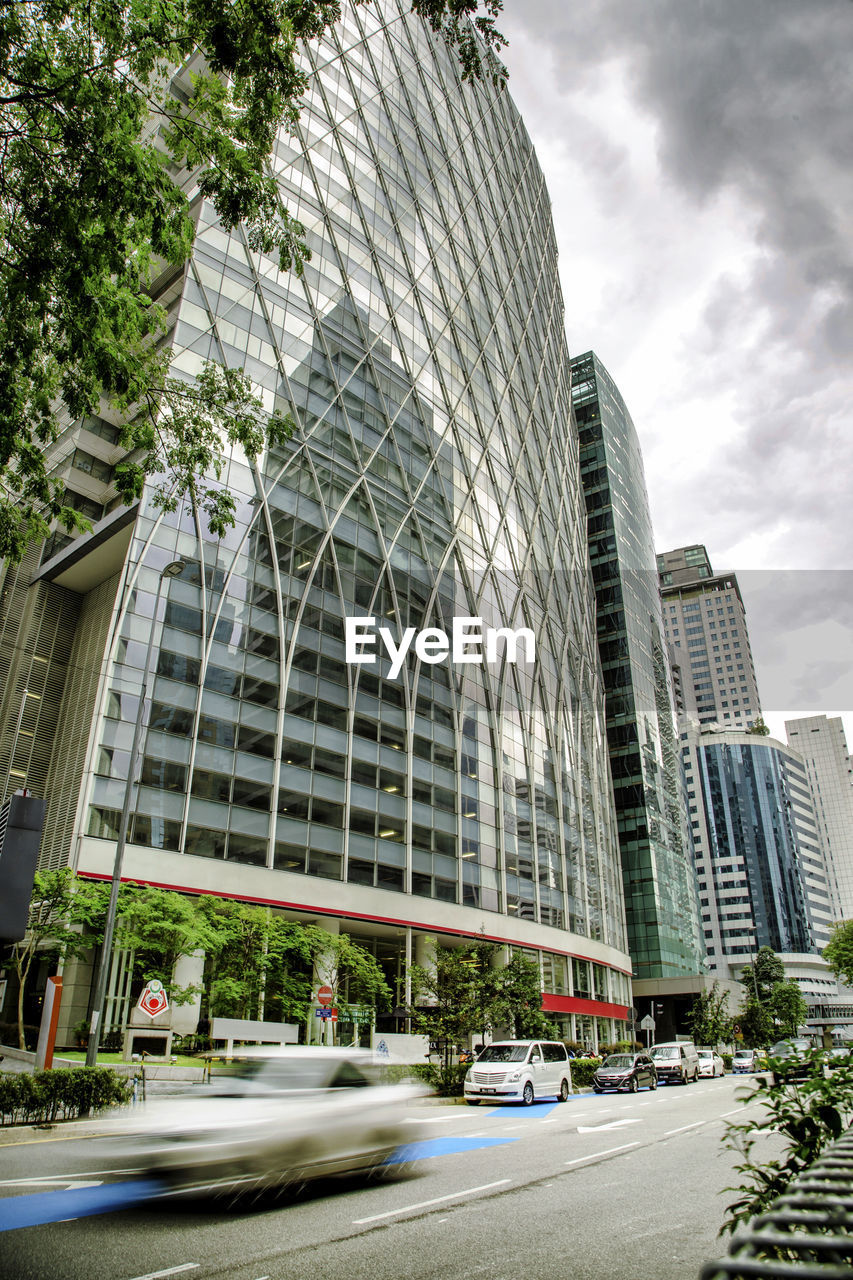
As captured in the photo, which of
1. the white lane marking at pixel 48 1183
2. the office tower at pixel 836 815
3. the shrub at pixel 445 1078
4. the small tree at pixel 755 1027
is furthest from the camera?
the office tower at pixel 836 815

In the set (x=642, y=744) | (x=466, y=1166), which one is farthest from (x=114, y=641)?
(x=642, y=744)

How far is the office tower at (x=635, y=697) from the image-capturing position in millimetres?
76625

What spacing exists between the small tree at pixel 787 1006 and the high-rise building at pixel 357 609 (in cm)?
4859

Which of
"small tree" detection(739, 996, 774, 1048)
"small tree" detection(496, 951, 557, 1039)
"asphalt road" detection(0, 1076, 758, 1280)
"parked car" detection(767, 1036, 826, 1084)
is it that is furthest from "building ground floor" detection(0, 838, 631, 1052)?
"small tree" detection(739, 996, 774, 1048)

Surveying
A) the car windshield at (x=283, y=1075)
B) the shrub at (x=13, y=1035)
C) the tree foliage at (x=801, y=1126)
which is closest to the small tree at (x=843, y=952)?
the shrub at (x=13, y=1035)

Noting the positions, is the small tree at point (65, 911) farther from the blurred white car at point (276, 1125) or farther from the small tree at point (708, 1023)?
the small tree at point (708, 1023)

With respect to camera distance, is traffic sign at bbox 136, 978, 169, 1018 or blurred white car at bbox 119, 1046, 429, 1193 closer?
blurred white car at bbox 119, 1046, 429, 1193

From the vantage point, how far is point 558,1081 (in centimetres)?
2470

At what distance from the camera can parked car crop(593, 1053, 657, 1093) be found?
101ft

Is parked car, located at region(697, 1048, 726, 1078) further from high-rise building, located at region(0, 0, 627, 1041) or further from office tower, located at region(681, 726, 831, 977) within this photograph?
office tower, located at region(681, 726, 831, 977)

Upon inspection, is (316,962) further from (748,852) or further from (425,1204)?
(748,852)

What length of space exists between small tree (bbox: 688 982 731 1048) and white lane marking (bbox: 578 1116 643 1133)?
54722mm

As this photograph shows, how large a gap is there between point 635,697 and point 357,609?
48334 millimetres

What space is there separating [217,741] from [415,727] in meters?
12.8
